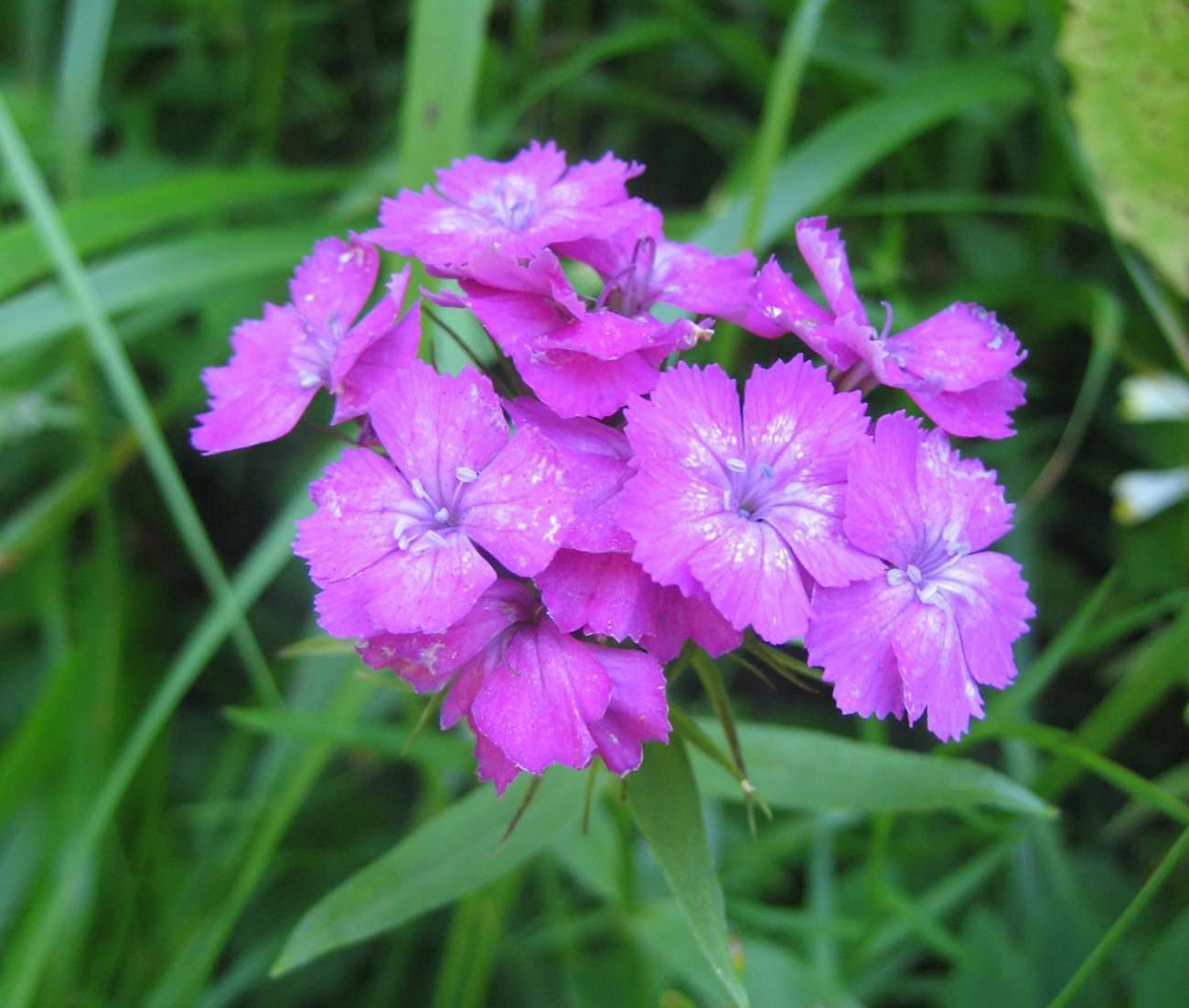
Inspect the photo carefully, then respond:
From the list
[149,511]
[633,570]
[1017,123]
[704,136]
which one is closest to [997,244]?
[1017,123]

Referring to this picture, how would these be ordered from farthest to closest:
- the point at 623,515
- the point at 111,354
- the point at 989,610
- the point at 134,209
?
the point at 134,209 < the point at 111,354 < the point at 989,610 < the point at 623,515

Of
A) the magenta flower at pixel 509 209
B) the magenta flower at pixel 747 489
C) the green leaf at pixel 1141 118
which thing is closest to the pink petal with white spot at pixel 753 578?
the magenta flower at pixel 747 489

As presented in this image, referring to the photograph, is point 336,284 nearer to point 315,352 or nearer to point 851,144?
point 315,352

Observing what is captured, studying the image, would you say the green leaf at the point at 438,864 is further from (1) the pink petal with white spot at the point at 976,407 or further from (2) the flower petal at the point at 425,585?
(1) the pink petal with white spot at the point at 976,407

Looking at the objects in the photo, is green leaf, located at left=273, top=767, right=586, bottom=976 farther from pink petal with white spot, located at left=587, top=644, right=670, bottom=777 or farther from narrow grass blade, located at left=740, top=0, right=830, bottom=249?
narrow grass blade, located at left=740, top=0, right=830, bottom=249

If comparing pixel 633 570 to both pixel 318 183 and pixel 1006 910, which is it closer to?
pixel 1006 910

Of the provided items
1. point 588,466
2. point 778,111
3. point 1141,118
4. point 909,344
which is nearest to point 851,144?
point 778,111

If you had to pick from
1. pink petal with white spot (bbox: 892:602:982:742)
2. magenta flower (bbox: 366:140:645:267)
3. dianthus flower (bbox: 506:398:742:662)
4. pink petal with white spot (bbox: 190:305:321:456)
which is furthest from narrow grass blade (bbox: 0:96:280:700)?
pink petal with white spot (bbox: 892:602:982:742)
